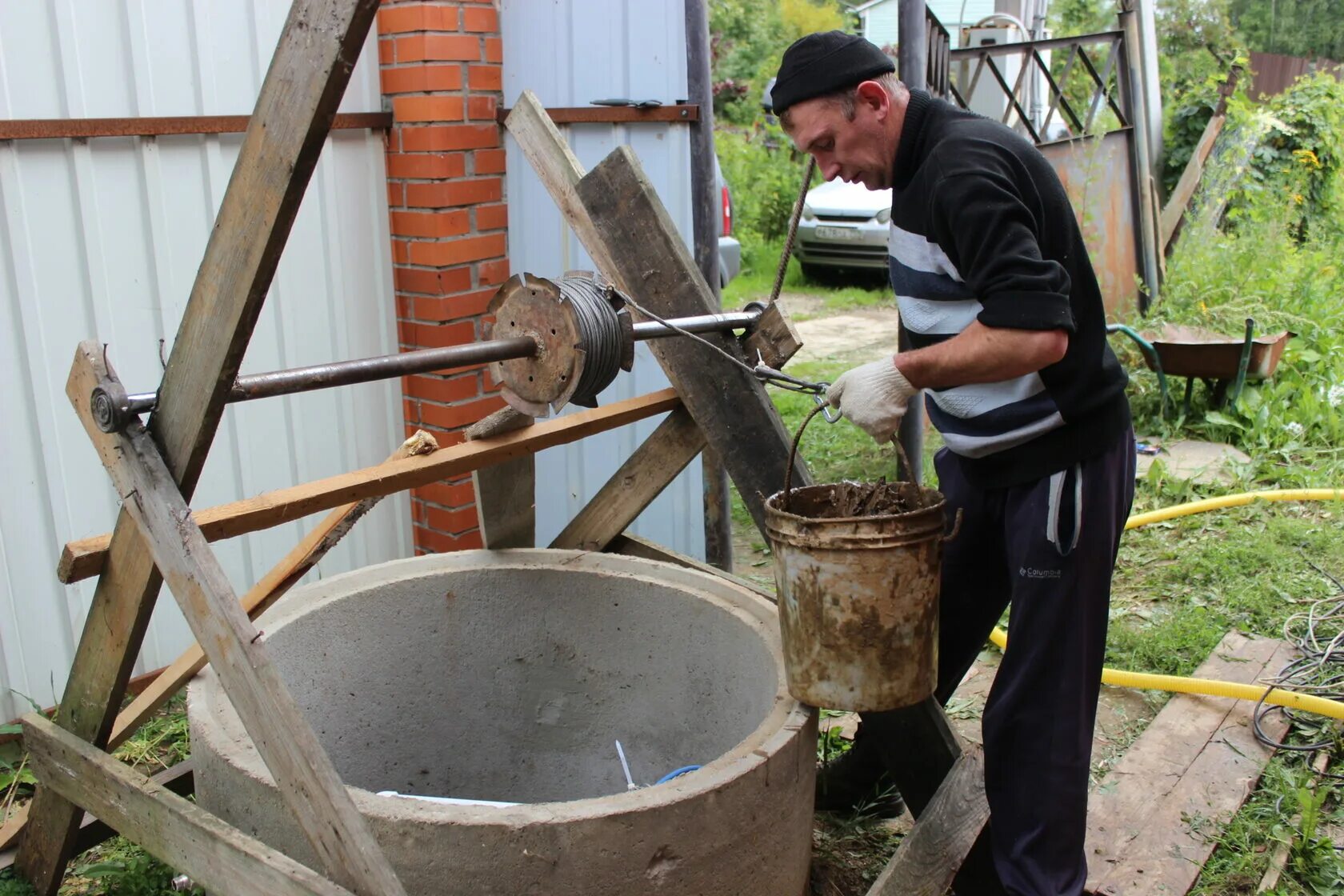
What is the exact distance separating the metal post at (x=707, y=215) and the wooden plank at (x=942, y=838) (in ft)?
5.67

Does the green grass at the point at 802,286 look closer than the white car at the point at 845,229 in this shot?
Yes

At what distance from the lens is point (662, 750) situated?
128 inches

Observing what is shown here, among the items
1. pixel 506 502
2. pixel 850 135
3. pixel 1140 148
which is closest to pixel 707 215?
pixel 506 502

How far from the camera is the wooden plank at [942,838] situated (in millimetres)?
2619

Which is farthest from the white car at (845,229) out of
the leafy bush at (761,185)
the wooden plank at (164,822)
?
the wooden plank at (164,822)

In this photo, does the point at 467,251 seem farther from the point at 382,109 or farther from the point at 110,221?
the point at 110,221

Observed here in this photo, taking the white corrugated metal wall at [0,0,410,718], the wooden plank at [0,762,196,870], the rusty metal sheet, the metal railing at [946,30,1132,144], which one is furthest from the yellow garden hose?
the rusty metal sheet

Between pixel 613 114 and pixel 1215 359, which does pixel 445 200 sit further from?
pixel 1215 359

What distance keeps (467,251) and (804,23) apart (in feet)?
87.2

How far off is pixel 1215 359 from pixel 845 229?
18.0 ft

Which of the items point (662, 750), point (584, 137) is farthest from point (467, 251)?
point (662, 750)

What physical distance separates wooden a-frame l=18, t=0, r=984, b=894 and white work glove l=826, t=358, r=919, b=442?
569mm

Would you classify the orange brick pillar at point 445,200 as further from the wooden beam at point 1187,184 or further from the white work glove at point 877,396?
the wooden beam at point 1187,184

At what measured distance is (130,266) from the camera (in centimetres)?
373
